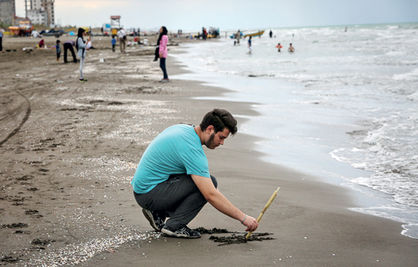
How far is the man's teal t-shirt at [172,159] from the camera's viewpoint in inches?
123

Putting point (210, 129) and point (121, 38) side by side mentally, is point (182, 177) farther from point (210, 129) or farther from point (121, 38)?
point (121, 38)

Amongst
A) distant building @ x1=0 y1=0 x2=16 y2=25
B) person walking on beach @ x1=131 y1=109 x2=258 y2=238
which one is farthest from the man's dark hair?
distant building @ x1=0 y1=0 x2=16 y2=25

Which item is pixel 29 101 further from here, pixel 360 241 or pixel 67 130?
pixel 360 241

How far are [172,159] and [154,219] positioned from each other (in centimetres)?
60

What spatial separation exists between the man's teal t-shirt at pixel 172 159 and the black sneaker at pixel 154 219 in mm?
176

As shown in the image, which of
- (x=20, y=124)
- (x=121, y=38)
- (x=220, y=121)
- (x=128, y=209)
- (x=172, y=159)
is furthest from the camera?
(x=121, y=38)

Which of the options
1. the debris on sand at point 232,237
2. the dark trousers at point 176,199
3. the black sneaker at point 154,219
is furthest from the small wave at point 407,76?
the black sneaker at point 154,219

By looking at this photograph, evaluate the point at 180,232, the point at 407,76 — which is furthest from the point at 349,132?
the point at 407,76

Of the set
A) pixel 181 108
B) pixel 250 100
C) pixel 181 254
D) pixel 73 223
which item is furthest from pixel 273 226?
pixel 250 100

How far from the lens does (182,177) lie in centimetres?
336

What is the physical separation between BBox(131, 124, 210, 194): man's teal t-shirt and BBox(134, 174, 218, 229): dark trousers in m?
0.05

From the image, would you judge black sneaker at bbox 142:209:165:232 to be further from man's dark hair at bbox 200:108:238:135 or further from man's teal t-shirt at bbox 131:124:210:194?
man's dark hair at bbox 200:108:238:135

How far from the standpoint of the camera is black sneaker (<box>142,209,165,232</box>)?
3.50 metres

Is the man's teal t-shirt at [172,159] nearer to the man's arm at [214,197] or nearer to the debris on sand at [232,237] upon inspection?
the man's arm at [214,197]
